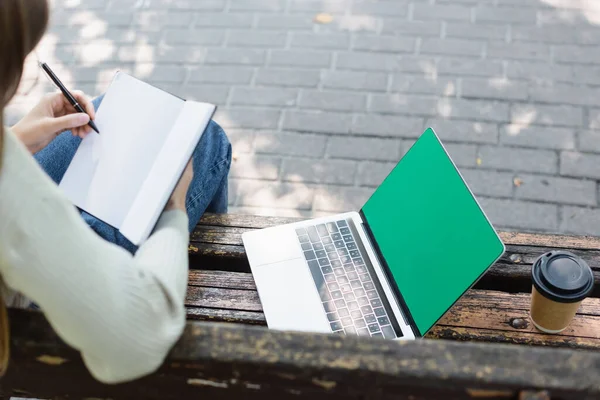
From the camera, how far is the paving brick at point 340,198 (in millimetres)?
3053

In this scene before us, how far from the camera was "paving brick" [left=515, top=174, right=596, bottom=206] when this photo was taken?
3.01m

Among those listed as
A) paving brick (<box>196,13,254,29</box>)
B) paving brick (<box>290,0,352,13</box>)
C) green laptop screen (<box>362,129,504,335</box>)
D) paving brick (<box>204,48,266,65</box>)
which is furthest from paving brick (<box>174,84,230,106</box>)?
green laptop screen (<box>362,129,504,335</box>)

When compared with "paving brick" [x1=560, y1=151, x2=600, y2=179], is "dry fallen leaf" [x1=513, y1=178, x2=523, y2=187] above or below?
Result: below

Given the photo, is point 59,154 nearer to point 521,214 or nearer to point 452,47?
point 521,214

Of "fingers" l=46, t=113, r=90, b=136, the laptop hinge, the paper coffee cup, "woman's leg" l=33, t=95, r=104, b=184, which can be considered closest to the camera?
the paper coffee cup

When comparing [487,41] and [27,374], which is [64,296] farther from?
[487,41]

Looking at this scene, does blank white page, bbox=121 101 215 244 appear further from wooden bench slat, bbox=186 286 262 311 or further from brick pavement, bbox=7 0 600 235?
brick pavement, bbox=7 0 600 235

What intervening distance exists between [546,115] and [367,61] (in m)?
1.02

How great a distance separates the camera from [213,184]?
199cm

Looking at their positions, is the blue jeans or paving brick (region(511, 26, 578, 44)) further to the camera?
paving brick (region(511, 26, 578, 44))

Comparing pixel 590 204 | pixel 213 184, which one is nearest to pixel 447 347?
pixel 213 184

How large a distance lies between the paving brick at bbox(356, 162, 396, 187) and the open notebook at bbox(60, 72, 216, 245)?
5.10ft

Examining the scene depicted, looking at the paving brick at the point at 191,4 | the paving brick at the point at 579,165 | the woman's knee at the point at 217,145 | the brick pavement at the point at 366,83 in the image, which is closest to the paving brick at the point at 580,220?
the brick pavement at the point at 366,83

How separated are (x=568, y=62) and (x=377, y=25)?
1108 millimetres
